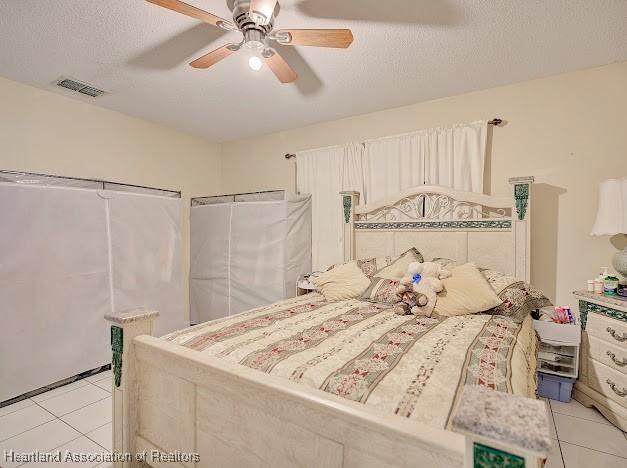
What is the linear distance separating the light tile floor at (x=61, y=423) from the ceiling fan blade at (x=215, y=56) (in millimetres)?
2348

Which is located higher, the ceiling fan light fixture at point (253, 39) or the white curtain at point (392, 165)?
the ceiling fan light fixture at point (253, 39)

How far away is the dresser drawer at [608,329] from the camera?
2.04 m

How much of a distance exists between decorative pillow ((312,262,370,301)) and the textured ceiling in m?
1.64

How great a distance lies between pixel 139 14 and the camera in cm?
199

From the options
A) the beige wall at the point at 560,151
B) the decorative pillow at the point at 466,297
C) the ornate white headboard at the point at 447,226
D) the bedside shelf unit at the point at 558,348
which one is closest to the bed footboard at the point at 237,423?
the decorative pillow at the point at 466,297

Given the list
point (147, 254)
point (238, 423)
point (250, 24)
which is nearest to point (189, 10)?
point (250, 24)

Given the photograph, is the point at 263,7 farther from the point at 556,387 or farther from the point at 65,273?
the point at 556,387

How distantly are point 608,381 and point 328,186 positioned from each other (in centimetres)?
286

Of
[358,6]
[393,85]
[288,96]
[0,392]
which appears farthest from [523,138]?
[0,392]

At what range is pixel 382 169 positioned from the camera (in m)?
3.48

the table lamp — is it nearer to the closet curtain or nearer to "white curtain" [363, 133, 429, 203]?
the closet curtain

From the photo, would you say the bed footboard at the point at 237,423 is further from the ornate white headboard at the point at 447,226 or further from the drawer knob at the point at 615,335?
the ornate white headboard at the point at 447,226

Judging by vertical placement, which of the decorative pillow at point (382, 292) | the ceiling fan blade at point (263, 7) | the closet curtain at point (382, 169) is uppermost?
the ceiling fan blade at point (263, 7)

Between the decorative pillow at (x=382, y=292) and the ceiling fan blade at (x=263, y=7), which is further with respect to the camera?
the decorative pillow at (x=382, y=292)
